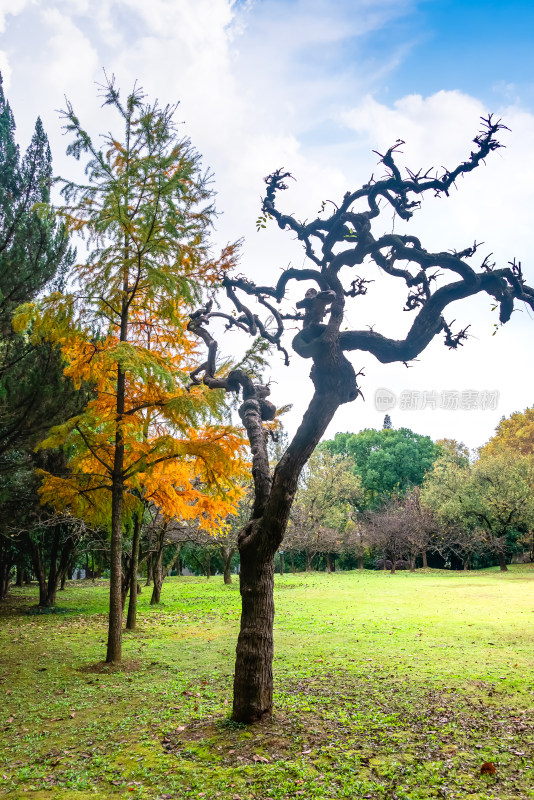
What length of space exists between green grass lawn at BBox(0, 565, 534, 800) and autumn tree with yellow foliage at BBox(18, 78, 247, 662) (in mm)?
2060

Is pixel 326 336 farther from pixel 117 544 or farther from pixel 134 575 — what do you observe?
pixel 134 575

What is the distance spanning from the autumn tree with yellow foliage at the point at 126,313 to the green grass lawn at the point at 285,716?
2.06 meters

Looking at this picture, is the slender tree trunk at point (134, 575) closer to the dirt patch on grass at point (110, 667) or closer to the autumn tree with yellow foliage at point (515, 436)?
the dirt patch on grass at point (110, 667)

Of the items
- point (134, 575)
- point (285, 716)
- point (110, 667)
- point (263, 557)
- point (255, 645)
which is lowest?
point (110, 667)

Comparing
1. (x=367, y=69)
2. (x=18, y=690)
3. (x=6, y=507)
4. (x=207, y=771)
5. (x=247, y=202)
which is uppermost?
(x=367, y=69)

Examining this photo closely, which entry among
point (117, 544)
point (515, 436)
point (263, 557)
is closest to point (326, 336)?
point (263, 557)

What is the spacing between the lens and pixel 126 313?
965 centimetres

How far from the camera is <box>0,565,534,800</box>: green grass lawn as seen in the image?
4.32 meters

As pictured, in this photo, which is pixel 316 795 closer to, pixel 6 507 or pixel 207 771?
pixel 207 771

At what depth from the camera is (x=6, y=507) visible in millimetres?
14984

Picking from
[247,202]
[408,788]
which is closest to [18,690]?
[408,788]

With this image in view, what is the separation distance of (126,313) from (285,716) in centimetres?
726

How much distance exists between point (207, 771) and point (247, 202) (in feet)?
25.1

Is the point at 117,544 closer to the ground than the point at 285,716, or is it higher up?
higher up
